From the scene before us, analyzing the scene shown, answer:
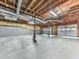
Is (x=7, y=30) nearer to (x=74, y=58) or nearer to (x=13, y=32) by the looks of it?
(x=13, y=32)

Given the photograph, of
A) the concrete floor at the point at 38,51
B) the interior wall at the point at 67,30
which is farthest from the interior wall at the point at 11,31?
the concrete floor at the point at 38,51

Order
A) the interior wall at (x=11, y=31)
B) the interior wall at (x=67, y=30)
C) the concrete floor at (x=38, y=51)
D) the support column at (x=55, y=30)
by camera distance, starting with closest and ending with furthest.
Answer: the concrete floor at (x=38, y=51), the interior wall at (x=11, y=31), the interior wall at (x=67, y=30), the support column at (x=55, y=30)

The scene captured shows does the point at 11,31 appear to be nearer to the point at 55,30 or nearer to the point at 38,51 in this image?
the point at 55,30

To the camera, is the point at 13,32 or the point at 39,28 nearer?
the point at 13,32

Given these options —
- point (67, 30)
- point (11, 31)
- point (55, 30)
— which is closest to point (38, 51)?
point (55, 30)

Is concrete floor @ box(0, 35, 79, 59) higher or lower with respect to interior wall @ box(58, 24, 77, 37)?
lower

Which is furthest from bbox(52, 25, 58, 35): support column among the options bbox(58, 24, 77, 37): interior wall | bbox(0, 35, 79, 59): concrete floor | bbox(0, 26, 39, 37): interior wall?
bbox(0, 35, 79, 59): concrete floor

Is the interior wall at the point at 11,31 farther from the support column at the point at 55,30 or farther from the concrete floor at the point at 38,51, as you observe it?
the concrete floor at the point at 38,51

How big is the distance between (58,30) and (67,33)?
63.3 inches

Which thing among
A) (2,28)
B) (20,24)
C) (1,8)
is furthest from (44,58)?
(20,24)

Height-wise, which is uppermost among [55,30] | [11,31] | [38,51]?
[55,30]

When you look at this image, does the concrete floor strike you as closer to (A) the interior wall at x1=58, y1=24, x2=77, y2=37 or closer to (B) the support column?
(A) the interior wall at x1=58, y1=24, x2=77, y2=37

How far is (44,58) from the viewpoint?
2.94 meters

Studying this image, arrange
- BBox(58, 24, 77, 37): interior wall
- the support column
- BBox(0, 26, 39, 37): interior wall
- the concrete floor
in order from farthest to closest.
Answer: the support column
BBox(58, 24, 77, 37): interior wall
BBox(0, 26, 39, 37): interior wall
the concrete floor
